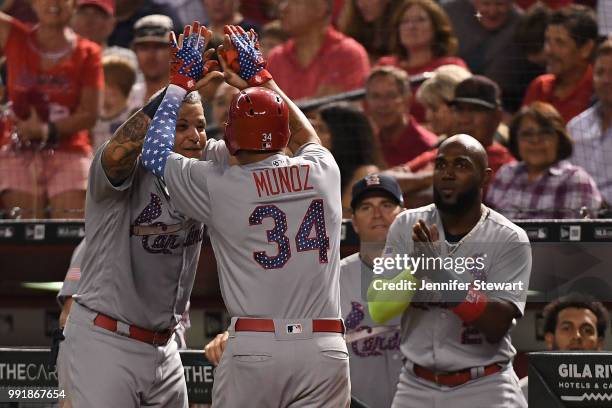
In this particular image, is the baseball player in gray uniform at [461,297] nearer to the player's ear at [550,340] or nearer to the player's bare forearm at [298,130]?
the player's bare forearm at [298,130]

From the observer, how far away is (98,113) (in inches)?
288

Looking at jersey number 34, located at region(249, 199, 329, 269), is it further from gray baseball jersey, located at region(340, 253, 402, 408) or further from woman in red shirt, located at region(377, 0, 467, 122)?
woman in red shirt, located at region(377, 0, 467, 122)

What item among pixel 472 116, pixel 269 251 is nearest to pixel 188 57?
pixel 269 251

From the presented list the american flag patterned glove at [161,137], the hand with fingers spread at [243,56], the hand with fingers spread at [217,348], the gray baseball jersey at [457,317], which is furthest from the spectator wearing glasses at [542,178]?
the american flag patterned glove at [161,137]

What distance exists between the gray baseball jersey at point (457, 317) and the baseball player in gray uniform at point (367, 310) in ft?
1.85

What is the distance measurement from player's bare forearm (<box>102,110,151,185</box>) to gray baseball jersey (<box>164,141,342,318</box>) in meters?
0.19

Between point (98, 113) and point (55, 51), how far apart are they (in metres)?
0.49

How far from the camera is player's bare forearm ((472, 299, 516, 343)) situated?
4.55 metres

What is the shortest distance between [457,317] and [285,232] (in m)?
1.02

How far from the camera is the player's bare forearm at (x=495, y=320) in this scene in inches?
179

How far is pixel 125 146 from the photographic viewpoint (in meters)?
4.20

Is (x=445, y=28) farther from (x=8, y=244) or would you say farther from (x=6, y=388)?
(x=6, y=388)

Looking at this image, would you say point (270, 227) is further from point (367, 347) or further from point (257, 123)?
point (367, 347)

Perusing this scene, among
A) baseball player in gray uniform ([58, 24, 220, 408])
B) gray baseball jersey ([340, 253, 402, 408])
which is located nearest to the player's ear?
gray baseball jersey ([340, 253, 402, 408])
